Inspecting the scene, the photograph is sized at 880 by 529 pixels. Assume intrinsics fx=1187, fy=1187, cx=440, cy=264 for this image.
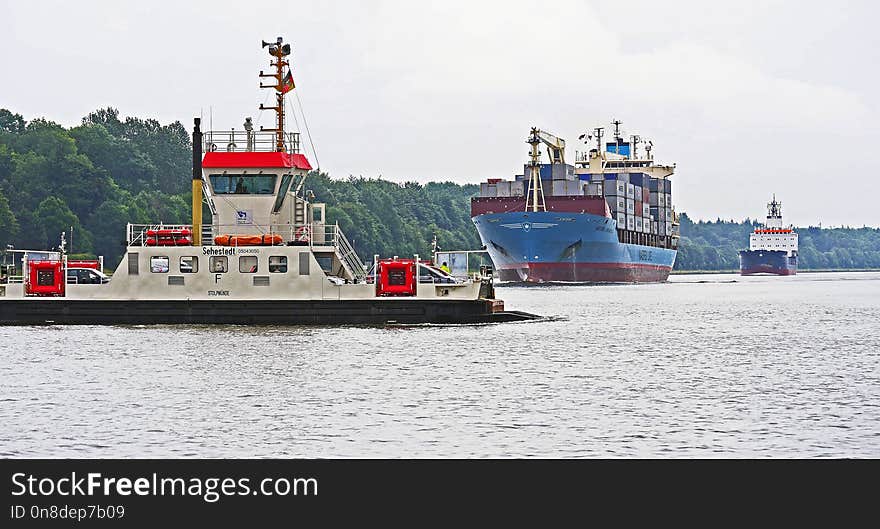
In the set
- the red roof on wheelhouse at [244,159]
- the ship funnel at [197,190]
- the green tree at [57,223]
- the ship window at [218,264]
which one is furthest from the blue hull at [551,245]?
the ship window at [218,264]

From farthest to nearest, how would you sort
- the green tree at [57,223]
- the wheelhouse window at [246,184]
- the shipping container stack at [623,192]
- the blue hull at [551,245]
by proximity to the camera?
the shipping container stack at [623,192], the blue hull at [551,245], the green tree at [57,223], the wheelhouse window at [246,184]

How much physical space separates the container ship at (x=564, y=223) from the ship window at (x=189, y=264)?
83505 mm

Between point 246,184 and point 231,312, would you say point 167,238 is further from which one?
point 231,312

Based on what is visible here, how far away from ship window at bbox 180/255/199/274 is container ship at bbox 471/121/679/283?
274 ft

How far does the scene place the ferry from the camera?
4600cm

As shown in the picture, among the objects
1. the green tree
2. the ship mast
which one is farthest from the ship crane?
the ship mast

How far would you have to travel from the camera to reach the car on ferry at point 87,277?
160 ft

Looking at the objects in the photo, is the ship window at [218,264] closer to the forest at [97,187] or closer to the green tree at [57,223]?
the forest at [97,187]

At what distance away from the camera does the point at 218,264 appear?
46.3 meters
